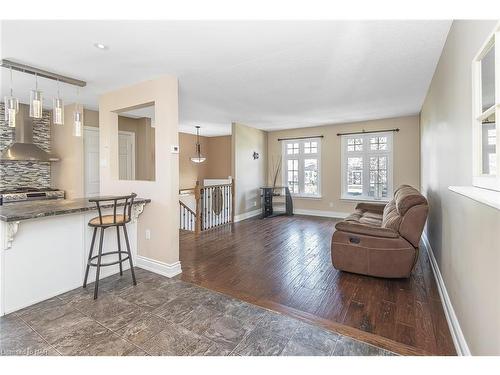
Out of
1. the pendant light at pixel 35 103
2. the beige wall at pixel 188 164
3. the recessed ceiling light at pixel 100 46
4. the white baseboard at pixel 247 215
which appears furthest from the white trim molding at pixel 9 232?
the beige wall at pixel 188 164

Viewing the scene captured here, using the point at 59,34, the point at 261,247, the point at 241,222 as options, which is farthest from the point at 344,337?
the point at 241,222

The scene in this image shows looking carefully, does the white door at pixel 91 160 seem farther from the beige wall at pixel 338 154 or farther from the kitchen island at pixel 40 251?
the beige wall at pixel 338 154

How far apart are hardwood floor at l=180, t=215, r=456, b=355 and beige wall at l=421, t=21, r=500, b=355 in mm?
276

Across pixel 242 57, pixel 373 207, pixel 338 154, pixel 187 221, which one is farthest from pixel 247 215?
pixel 242 57

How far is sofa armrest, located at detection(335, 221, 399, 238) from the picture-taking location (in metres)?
2.76

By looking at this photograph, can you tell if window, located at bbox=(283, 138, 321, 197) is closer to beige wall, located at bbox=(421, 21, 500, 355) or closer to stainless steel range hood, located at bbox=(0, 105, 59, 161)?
beige wall, located at bbox=(421, 21, 500, 355)

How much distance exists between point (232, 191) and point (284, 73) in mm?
3459

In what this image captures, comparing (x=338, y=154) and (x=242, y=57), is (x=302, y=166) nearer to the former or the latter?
(x=338, y=154)

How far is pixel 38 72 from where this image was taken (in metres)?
2.91

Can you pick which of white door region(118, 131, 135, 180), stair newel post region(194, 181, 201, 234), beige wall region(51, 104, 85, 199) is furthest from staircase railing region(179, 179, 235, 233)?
beige wall region(51, 104, 85, 199)

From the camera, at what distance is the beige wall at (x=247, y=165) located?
247 inches

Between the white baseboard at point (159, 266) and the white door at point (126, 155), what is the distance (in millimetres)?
2720

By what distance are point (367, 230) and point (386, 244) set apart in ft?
0.77
